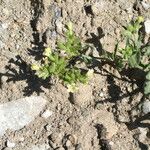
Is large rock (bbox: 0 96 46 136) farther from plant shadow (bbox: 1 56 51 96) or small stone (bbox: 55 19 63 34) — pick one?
small stone (bbox: 55 19 63 34)

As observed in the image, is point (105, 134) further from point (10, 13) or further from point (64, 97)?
point (10, 13)

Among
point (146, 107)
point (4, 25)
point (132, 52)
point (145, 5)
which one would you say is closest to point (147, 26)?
point (145, 5)

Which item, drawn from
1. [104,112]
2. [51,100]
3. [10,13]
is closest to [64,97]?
[51,100]

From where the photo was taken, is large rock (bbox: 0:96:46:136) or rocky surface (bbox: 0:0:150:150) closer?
rocky surface (bbox: 0:0:150:150)

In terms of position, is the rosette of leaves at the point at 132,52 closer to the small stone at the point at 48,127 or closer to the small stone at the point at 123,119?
the small stone at the point at 123,119

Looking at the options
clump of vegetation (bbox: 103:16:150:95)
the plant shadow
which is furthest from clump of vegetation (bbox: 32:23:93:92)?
clump of vegetation (bbox: 103:16:150:95)

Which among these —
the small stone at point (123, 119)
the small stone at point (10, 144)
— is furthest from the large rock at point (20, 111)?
the small stone at point (123, 119)
